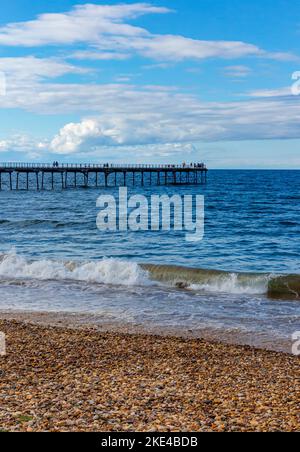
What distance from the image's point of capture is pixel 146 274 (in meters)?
21.1

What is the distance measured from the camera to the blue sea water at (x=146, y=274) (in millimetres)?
14552

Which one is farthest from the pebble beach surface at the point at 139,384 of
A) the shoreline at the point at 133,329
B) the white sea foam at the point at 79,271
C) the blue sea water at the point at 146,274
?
the white sea foam at the point at 79,271

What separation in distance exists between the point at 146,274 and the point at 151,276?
20 cm

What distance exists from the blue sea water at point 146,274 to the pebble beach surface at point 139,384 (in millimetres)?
2243

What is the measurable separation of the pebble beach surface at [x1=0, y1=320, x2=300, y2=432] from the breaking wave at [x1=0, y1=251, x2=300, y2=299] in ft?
24.7

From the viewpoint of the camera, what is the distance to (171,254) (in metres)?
25.8

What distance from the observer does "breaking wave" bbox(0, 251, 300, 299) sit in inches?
755
